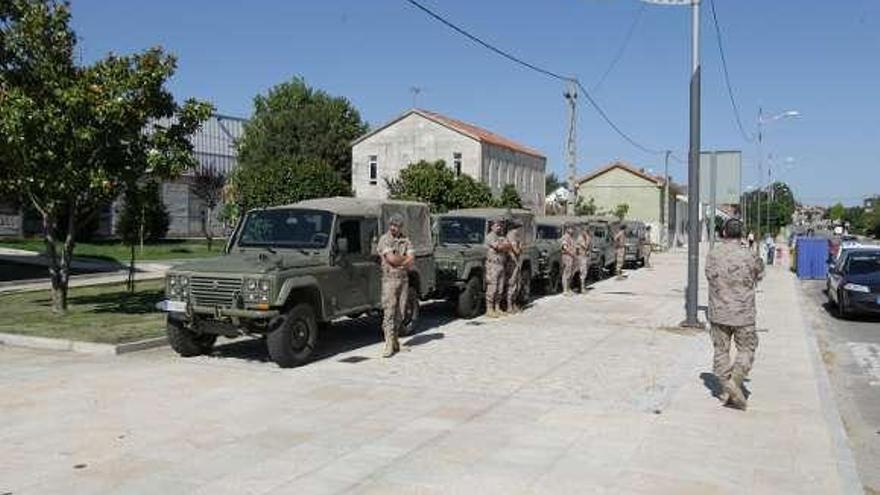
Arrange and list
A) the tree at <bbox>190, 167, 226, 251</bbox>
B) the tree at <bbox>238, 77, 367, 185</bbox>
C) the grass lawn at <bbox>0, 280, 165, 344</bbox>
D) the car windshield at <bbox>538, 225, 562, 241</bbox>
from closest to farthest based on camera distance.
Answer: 1. the grass lawn at <bbox>0, 280, 165, 344</bbox>
2. the car windshield at <bbox>538, 225, 562, 241</bbox>
3. the tree at <bbox>190, 167, 226, 251</bbox>
4. the tree at <bbox>238, 77, 367, 185</bbox>

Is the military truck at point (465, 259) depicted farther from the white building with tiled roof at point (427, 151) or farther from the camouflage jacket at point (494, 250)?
the white building with tiled roof at point (427, 151)

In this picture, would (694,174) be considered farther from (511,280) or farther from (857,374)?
(857,374)

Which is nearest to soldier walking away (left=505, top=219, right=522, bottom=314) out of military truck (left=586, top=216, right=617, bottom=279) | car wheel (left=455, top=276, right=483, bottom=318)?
car wheel (left=455, top=276, right=483, bottom=318)

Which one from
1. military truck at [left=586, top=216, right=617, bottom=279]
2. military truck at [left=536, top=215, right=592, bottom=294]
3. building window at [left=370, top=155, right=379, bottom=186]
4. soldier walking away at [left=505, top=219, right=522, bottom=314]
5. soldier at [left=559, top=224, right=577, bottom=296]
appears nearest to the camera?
soldier walking away at [left=505, top=219, right=522, bottom=314]

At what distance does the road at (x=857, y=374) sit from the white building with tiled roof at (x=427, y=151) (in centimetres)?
3617

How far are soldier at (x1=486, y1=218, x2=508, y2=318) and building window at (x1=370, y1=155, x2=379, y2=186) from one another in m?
43.5

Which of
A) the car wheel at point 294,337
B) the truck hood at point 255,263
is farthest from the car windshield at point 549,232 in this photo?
the car wheel at point 294,337

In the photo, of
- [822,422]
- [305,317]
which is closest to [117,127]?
[305,317]

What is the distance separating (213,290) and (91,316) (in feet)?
17.5

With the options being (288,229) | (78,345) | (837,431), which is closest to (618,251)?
(288,229)

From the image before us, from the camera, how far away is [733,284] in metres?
8.65

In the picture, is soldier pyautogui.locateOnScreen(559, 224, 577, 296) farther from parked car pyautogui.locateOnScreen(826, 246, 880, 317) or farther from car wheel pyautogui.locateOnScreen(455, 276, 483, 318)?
parked car pyautogui.locateOnScreen(826, 246, 880, 317)

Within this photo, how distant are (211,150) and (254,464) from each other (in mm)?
65712

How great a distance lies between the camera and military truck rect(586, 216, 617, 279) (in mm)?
26594
